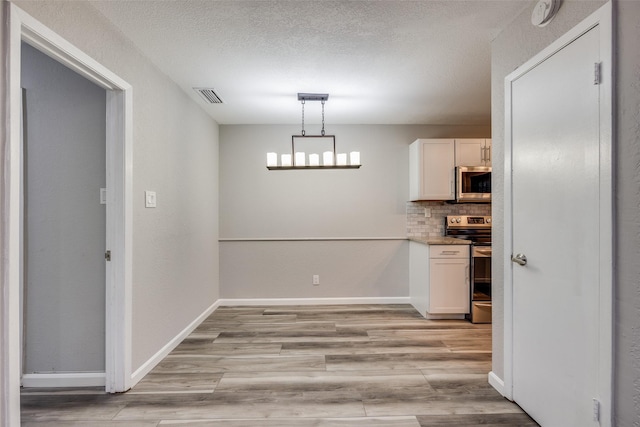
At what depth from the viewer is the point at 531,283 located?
1.83 metres

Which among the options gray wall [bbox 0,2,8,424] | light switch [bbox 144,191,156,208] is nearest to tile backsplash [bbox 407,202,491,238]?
light switch [bbox 144,191,156,208]

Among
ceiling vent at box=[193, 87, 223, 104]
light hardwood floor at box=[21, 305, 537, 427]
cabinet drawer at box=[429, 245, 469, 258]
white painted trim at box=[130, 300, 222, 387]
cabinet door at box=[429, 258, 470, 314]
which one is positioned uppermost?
ceiling vent at box=[193, 87, 223, 104]

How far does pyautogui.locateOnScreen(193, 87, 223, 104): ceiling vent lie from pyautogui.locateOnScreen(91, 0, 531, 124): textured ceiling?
72 mm

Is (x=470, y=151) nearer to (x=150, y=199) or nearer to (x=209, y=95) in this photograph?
(x=209, y=95)

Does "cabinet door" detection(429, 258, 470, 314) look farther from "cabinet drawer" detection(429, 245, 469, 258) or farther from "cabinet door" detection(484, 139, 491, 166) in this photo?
"cabinet door" detection(484, 139, 491, 166)

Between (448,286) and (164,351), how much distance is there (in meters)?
2.90

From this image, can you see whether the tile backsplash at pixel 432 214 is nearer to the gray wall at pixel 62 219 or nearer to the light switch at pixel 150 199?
the light switch at pixel 150 199

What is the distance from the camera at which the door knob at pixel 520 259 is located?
188 cm

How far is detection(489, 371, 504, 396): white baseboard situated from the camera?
6.93ft

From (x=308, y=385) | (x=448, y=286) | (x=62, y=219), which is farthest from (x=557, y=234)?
(x=62, y=219)

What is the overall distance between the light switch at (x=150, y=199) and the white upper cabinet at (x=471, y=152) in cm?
334

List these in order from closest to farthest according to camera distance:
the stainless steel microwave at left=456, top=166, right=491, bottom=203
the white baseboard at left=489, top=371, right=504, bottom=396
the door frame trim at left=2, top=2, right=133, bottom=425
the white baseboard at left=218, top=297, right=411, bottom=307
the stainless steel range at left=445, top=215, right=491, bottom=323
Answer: the door frame trim at left=2, top=2, right=133, bottom=425 < the white baseboard at left=489, top=371, right=504, bottom=396 < the stainless steel range at left=445, top=215, right=491, bottom=323 < the stainless steel microwave at left=456, top=166, right=491, bottom=203 < the white baseboard at left=218, top=297, right=411, bottom=307

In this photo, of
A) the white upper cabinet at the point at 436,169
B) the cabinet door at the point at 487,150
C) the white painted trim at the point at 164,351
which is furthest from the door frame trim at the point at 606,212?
the white painted trim at the point at 164,351

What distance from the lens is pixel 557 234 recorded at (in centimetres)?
163
